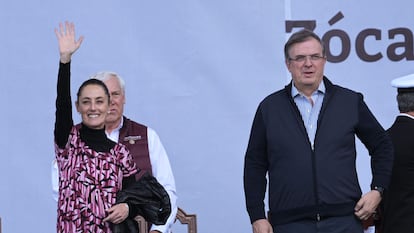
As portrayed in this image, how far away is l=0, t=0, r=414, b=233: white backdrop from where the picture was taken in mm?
4660

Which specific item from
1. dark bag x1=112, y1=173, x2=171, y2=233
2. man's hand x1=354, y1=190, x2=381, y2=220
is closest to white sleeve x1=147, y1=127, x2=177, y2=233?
dark bag x1=112, y1=173, x2=171, y2=233

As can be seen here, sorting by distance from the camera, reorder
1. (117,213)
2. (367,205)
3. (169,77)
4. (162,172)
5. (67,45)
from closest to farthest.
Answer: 1. (117,213)
2. (67,45)
3. (367,205)
4. (162,172)
5. (169,77)

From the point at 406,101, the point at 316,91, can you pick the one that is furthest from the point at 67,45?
the point at 406,101

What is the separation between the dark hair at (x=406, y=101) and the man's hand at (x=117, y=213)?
48.4 inches

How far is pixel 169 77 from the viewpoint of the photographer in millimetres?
4691

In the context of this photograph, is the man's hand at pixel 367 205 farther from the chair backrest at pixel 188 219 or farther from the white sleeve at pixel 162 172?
the chair backrest at pixel 188 219

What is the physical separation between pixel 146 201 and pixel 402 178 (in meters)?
1.02

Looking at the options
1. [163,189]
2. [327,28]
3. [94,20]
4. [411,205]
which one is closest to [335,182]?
[411,205]

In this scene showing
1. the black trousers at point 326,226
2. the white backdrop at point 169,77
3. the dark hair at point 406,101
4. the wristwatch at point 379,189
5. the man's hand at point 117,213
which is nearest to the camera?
the man's hand at point 117,213

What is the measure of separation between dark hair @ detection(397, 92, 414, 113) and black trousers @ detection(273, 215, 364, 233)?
522 millimetres

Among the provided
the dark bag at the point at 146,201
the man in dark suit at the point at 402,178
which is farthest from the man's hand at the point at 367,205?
the dark bag at the point at 146,201

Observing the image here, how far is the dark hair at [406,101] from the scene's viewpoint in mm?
3996

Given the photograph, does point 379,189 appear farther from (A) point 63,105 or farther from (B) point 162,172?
(A) point 63,105

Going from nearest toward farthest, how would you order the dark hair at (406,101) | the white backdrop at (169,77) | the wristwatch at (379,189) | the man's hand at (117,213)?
the man's hand at (117,213), the wristwatch at (379,189), the dark hair at (406,101), the white backdrop at (169,77)
